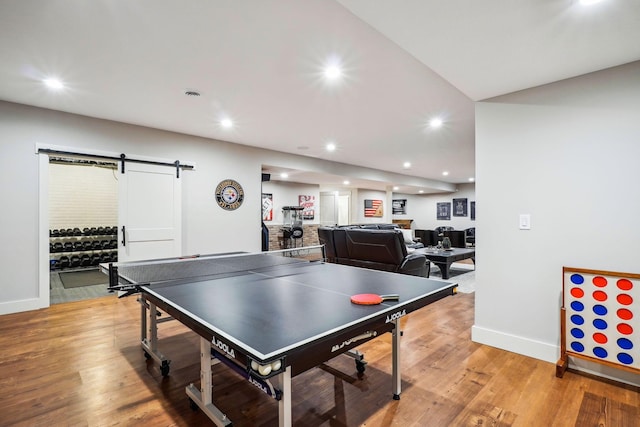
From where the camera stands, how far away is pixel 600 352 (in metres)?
2.19

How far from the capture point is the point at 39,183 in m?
3.75

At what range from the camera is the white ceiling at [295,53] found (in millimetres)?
1734

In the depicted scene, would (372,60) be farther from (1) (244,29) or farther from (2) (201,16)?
(2) (201,16)

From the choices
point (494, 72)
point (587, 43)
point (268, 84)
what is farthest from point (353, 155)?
point (587, 43)

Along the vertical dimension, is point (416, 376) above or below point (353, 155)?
below

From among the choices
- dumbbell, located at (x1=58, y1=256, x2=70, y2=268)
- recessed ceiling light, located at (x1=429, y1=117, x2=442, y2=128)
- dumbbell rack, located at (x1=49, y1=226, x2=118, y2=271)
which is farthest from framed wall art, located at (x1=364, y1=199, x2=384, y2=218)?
dumbbell, located at (x1=58, y1=256, x2=70, y2=268)

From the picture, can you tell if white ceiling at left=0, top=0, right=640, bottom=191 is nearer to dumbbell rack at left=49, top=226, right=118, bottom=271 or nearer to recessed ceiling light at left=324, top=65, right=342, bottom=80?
recessed ceiling light at left=324, top=65, right=342, bottom=80

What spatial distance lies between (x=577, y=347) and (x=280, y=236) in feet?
26.1

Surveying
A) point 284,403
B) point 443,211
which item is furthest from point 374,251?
point 443,211

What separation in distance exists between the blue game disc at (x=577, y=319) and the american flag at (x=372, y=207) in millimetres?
10293

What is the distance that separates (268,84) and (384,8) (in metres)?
1.70

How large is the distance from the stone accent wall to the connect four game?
7599 mm

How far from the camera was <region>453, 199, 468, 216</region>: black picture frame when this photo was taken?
1262cm

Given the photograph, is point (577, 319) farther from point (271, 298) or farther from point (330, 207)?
point (330, 207)
